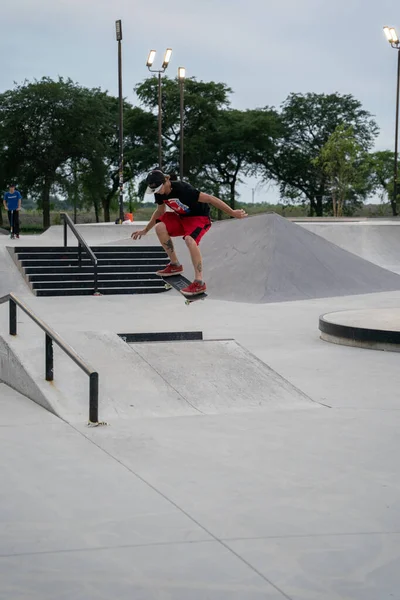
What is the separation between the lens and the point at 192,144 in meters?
58.5

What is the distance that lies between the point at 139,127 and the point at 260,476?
56.7 metres

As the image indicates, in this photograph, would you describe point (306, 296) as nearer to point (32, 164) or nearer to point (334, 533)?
point (334, 533)

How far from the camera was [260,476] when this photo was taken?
548 cm

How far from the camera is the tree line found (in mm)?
52719

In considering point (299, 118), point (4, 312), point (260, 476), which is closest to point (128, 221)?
point (4, 312)

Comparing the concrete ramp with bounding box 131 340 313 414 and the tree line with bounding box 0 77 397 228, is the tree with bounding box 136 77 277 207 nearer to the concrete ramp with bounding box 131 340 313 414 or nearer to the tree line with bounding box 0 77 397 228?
the tree line with bounding box 0 77 397 228

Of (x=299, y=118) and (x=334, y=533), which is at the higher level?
(x=299, y=118)

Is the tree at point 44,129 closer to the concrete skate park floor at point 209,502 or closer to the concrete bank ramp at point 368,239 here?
the concrete bank ramp at point 368,239

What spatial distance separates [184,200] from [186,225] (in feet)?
1.18

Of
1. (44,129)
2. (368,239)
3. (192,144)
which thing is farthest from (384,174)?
(368,239)

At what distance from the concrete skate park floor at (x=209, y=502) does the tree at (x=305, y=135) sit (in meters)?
56.7

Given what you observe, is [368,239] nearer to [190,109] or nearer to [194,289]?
[194,289]

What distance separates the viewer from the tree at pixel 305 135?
64.1 metres

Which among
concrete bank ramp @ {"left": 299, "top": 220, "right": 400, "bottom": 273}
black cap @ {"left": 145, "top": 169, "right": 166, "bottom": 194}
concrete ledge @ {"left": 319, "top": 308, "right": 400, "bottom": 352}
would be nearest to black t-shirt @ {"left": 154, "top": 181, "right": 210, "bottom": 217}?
black cap @ {"left": 145, "top": 169, "right": 166, "bottom": 194}
